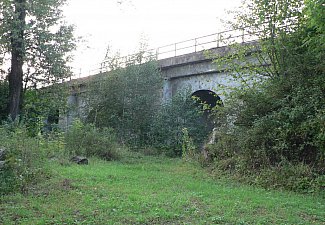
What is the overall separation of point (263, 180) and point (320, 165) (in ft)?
4.62

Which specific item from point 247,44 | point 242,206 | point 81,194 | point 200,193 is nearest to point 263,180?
point 200,193

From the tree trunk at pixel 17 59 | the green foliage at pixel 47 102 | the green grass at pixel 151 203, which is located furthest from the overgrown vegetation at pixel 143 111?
the green grass at pixel 151 203

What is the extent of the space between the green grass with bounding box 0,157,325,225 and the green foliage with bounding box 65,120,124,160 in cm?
481

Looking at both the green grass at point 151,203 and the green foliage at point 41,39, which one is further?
the green foliage at point 41,39

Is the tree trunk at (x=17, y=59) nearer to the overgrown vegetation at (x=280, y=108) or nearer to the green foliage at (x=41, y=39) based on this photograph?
the green foliage at (x=41, y=39)

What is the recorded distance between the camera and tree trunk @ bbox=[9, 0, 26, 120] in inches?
671

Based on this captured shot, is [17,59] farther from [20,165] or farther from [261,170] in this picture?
[261,170]

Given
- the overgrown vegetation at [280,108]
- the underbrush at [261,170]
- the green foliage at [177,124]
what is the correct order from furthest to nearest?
the green foliage at [177,124]
the overgrown vegetation at [280,108]
the underbrush at [261,170]

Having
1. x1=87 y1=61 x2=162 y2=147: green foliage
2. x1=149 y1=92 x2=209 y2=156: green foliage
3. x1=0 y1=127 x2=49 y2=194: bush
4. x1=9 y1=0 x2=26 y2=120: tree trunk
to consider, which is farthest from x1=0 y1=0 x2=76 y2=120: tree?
x1=0 y1=127 x2=49 y2=194: bush

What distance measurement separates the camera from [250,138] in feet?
32.3

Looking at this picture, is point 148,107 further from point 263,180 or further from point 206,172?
point 263,180

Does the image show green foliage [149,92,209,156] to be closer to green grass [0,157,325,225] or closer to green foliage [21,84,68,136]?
green foliage [21,84,68,136]

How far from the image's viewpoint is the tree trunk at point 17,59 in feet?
55.9

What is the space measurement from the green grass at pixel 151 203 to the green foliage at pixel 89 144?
4.81 metres
